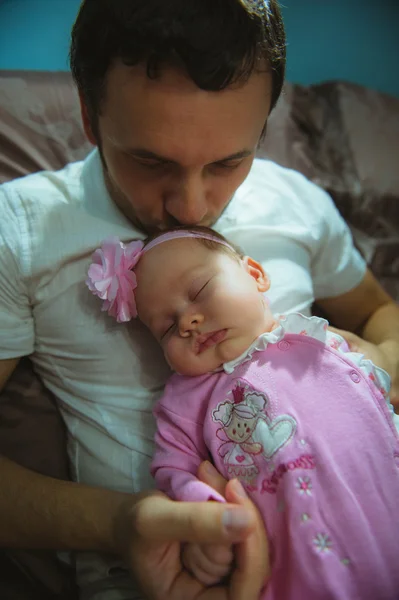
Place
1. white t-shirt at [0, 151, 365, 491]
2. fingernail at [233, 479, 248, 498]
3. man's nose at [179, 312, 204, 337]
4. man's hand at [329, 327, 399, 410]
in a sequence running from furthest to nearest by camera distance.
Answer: man's hand at [329, 327, 399, 410]
white t-shirt at [0, 151, 365, 491]
man's nose at [179, 312, 204, 337]
fingernail at [233, 479, 248, 498]

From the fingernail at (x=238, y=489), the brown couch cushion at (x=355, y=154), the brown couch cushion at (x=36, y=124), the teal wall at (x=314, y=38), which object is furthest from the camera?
the teal wall at (x=314, y=38)

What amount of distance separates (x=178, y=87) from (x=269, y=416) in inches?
20.8

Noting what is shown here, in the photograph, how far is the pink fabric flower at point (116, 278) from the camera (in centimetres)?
100

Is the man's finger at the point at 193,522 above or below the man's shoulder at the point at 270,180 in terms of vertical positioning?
below

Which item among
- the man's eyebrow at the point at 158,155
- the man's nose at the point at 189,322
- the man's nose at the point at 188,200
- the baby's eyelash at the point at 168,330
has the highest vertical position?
the man's eyebrow at the point at 158,155

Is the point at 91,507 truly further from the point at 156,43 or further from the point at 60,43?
the point at 60,43

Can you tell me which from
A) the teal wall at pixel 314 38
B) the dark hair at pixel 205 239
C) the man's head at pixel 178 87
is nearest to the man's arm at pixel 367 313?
the dark hair at pixel 205 239

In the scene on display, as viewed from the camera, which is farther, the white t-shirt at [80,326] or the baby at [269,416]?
the white t-shirt at [80,326]

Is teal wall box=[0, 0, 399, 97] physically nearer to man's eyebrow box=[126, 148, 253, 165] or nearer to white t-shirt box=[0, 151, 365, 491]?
white t-shirt box=[0, 151, 365, 491]

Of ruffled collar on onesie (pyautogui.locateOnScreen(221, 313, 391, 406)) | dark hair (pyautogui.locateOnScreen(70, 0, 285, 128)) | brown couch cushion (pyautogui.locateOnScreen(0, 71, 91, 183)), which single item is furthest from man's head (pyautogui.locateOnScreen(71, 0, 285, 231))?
brown couch cushion (pyautogui.locateOnScreen(0, 71, 91, 183))

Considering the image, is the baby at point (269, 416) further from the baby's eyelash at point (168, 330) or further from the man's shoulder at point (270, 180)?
the man's shoulder at point (270, 180)

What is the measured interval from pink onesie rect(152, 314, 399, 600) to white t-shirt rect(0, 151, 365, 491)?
0.10 metres

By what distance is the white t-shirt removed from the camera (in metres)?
1.06

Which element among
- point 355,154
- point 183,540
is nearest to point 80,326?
point 183,540
